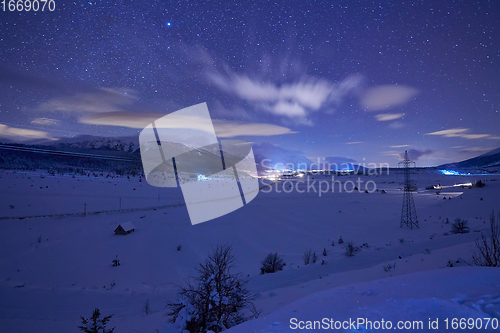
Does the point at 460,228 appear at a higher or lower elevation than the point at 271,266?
higher

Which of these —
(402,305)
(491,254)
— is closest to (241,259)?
(491,254)

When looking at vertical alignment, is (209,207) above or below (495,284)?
below

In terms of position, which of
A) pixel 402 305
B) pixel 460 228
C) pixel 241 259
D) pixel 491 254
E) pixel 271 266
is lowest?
pixel 241 259

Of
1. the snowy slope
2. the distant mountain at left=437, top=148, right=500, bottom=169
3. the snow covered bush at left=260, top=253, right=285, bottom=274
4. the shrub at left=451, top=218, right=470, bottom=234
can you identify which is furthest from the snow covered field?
the distant mountain at left=437, top=148, right=500, bottom=169

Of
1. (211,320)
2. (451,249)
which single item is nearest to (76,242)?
(211,320)

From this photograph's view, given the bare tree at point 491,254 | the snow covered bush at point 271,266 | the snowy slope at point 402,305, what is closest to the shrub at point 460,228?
the bare tree at point 491,254

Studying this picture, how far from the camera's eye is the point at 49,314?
8.61 meters

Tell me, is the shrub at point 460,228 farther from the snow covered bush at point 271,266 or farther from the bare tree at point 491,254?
the snow covered bush at point 271,266

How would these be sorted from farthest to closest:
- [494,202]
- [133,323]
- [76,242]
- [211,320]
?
[494,202] < [76,242] < [133,323] < [211,320]

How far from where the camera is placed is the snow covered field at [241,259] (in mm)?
3455

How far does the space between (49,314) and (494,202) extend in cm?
4204

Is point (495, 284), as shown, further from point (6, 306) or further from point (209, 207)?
point (209, 207)

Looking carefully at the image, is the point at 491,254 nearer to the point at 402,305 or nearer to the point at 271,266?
the point at 402,305

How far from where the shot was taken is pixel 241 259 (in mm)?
15008
